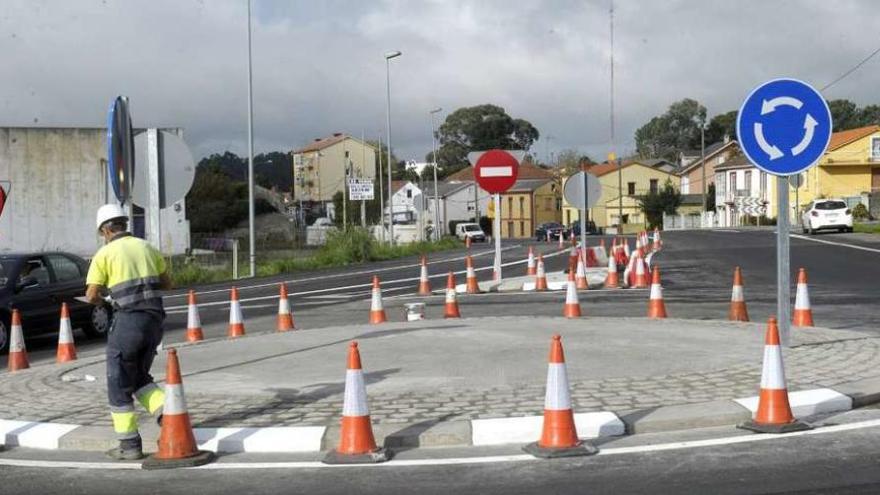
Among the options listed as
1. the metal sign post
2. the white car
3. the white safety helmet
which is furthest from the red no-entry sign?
the white car

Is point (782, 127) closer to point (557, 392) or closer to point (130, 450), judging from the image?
point (557, 392)

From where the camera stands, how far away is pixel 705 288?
19.8 m

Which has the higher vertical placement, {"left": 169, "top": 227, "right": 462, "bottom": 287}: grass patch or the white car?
the white car

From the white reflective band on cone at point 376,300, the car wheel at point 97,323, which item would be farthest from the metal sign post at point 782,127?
the car wheel at point 97,323

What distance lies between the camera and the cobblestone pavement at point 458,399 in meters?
7.52

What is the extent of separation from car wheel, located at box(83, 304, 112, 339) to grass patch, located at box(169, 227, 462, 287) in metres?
14.5

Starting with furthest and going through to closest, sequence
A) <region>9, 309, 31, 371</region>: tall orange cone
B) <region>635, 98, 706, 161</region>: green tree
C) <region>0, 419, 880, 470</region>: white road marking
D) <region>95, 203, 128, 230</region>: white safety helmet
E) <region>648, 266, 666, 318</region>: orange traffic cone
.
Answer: <region>635, 98, 706, 161</region>: green tree → <region>648, 266, 666, 318</region>: orange traffic cone → <region>9, 309, 31, 371</region>: tall orange cone → <region>95, 203, 128, 230</region>: white safety helmet → <region>0, 419, 880, 470</region>: white road marking

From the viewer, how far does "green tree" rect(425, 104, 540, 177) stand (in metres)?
120

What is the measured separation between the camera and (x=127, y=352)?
22.9 ft

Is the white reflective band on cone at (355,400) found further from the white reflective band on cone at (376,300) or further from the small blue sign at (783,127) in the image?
the white reflective band on cone at (376,300)

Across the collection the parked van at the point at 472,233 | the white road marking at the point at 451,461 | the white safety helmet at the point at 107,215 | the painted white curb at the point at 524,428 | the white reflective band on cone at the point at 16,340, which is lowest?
the white road marking at the point at 451,461

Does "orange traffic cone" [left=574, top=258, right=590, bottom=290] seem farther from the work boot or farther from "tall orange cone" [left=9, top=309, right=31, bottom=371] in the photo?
the work boot

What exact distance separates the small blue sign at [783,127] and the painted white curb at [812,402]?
2259 millimetres

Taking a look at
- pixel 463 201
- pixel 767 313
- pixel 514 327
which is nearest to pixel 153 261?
pixel 514 327
